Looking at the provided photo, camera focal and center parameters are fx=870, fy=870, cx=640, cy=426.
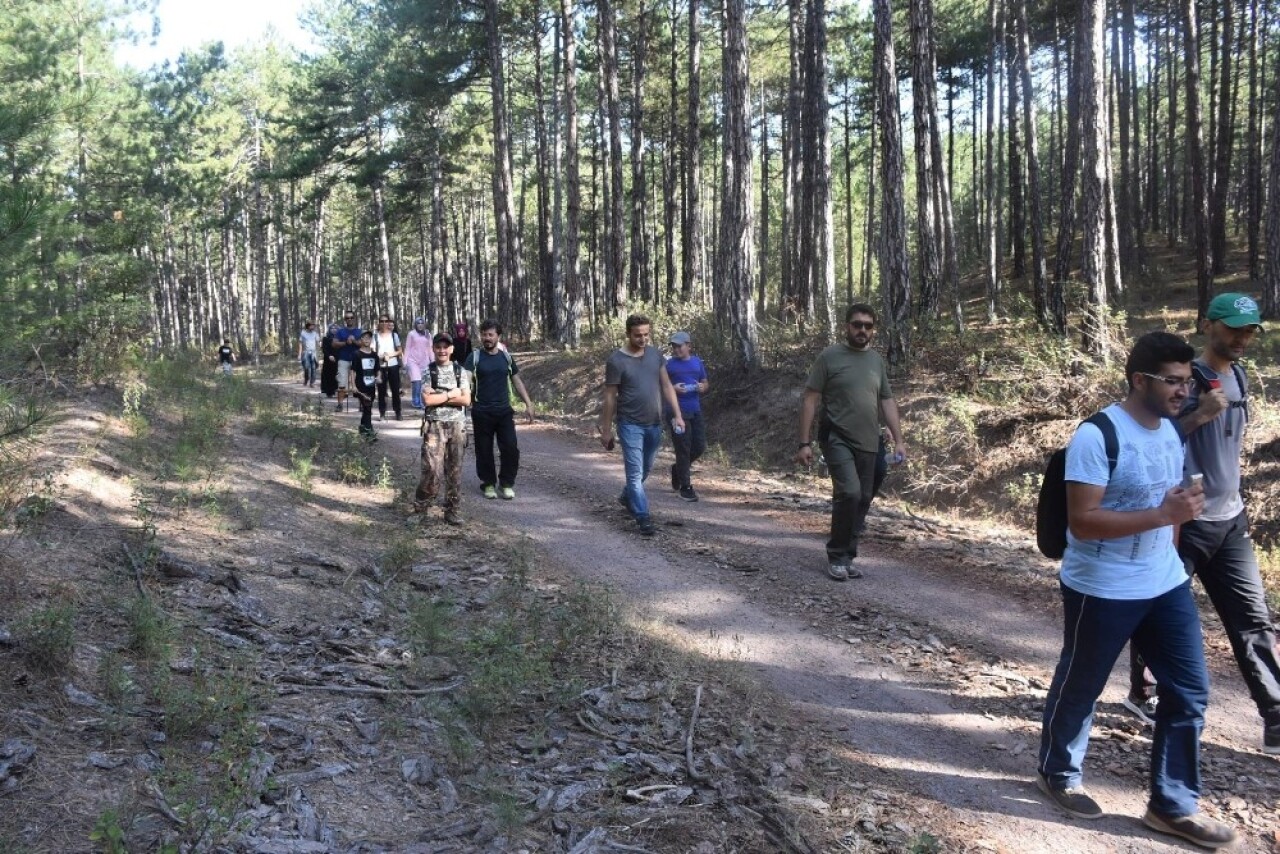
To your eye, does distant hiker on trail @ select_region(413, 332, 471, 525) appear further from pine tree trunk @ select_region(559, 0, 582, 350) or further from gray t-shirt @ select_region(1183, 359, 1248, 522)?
pine tree trunk @ select_region(559, 0, 582, 350)

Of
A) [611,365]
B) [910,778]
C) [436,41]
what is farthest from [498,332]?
[436,41]

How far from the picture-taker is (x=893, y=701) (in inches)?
198

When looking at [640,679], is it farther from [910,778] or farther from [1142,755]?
[1142,755]

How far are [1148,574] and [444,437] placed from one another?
6678 millimetres

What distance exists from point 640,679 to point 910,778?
1.68m

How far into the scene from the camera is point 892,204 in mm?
14156

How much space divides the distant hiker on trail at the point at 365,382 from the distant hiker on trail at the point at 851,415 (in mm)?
8378

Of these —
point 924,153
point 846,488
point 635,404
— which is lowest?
point 846,488

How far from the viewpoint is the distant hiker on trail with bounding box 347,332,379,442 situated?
1359cm

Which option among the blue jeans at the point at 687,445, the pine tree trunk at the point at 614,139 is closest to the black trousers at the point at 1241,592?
the blue jeans at the point at 687,445

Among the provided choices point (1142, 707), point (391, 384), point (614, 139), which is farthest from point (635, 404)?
point (614, 139)

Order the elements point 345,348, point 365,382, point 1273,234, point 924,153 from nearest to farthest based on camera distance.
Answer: point 365,382 → point 924,153 → point 1273,234 → point 345,348

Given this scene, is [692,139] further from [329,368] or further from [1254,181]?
[1254,181]

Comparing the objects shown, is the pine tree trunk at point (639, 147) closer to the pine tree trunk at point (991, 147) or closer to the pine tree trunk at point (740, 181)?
the pine tree trunk at point (991, 147)
